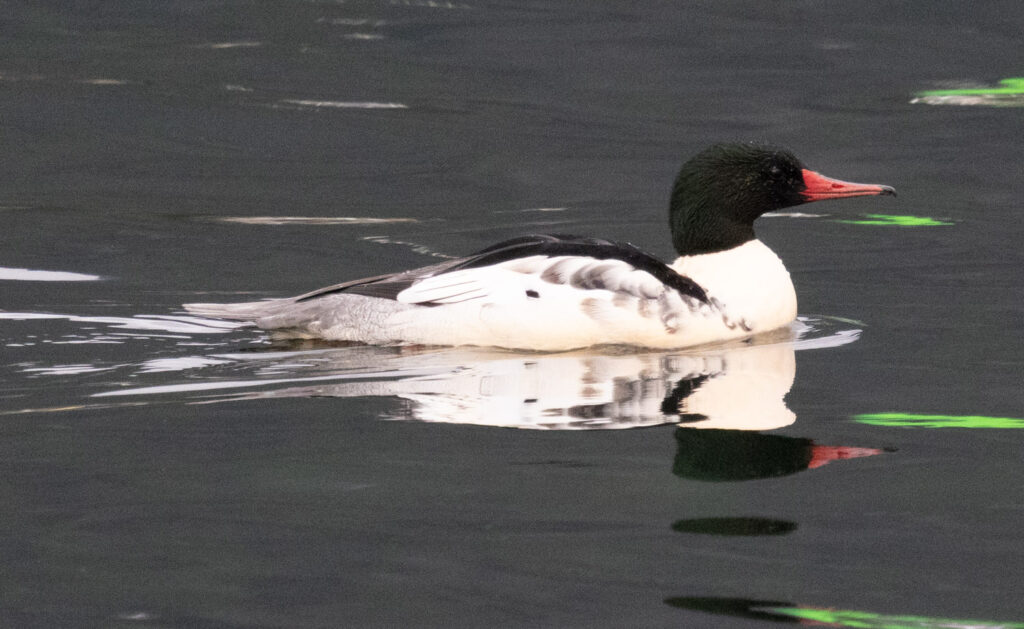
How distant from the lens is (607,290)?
24.8 ft

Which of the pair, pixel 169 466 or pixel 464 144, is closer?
pixel 169 466

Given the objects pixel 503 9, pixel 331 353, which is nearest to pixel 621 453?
pixel 331 353

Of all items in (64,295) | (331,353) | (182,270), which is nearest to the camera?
(331,353)

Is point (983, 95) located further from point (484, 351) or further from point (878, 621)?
point (878, 621)

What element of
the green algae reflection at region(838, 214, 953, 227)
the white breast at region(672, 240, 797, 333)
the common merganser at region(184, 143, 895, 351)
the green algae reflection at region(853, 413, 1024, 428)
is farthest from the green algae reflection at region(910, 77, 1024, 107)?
the green algae reflection at region(853, 413, 1024, 428)

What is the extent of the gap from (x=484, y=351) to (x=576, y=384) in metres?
0.88

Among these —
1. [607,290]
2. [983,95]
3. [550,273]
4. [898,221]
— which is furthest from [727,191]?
[983,95]

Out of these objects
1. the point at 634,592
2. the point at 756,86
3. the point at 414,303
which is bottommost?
the point at 634,592

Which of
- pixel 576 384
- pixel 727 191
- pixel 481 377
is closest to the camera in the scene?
pixel 576 384

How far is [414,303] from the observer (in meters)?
7.81

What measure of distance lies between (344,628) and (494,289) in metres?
3.69

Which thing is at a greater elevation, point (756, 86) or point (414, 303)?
point (756, 86)

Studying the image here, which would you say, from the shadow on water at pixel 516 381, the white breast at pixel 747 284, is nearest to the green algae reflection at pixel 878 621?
the shadow on water at pixel 516 381

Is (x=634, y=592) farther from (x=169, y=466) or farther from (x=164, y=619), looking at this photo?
(x=169, y=466)
